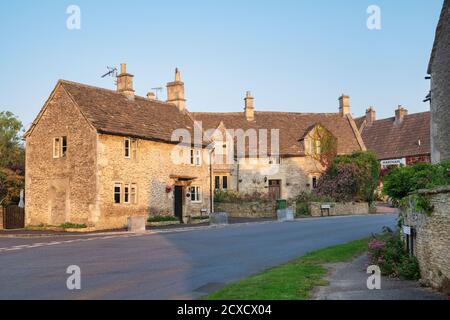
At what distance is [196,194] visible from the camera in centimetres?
4206

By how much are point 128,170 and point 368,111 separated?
45440 mm

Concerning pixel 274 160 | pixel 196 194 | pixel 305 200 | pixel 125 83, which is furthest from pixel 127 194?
pixel 274 160

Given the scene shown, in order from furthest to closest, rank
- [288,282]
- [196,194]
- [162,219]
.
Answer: [196,194] → [162,219] → [288,282]

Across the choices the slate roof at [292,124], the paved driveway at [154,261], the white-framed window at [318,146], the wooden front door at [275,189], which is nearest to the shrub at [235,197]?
the wooden front door at [275,189]

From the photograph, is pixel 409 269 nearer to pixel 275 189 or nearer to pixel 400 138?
pixel 275 189

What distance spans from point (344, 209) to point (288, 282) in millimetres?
33980

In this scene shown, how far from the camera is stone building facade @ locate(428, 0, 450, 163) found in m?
23.7

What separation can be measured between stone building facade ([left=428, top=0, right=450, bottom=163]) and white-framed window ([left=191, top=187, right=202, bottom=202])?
20.8 m

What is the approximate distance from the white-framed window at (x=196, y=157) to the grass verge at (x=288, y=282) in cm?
2527

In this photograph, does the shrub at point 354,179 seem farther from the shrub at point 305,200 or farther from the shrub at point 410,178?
the shrub at point 410,178

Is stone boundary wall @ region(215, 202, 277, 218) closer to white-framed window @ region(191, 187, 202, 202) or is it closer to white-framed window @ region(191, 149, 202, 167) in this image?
white-framed window @ region(191, 187, 202, 202)

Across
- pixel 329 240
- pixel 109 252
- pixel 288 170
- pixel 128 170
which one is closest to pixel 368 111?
pixel 288 170

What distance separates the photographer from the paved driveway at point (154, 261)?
12425 mm
